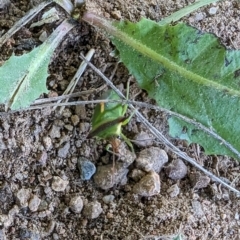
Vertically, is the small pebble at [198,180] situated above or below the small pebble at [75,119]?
below

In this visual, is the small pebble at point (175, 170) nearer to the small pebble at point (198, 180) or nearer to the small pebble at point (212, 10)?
the small pebble at point (198, 180)

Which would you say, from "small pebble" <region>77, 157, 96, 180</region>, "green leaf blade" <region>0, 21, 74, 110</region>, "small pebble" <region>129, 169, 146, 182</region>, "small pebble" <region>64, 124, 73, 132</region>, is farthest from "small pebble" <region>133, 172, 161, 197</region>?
"green leaf blade" <region>0, 21, 74, 110</region>

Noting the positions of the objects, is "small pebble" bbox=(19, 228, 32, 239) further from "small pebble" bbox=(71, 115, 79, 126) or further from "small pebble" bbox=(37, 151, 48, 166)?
"small pebble" bbox=(71, 115, 79, 126)

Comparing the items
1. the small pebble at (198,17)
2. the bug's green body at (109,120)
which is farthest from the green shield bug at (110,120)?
the small pebble at (198,17)

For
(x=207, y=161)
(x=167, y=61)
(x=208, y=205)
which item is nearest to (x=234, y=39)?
(x=167, y=61)

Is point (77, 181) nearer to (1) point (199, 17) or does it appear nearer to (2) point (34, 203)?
(2) point (34, 203)

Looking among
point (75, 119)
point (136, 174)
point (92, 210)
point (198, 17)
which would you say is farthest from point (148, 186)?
point (198, 17)

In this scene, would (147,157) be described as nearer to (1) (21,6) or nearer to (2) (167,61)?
(2) (167,61)
